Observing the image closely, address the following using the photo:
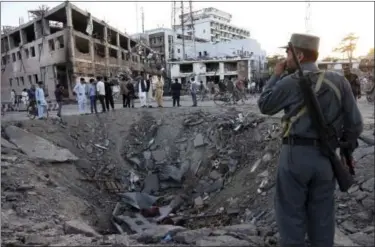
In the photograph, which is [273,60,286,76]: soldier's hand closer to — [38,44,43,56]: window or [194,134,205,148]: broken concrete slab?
[194,134,205,148]: broken concrete slab

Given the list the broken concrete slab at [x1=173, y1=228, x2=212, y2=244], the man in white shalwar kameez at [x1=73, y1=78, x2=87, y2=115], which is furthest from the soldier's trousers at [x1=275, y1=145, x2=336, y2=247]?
the man in white shalwar kameez at [x1=73, y1=78, x2=87, y2=115]

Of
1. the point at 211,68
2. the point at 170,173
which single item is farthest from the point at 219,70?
the point at 170,173

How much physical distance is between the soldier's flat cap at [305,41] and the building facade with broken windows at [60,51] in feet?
93.7

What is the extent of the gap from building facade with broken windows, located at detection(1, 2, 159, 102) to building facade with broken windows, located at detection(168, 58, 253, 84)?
27.2 ft

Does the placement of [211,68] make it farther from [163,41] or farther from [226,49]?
[163,41]

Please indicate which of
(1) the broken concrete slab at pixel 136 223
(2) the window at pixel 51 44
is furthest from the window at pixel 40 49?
(1) the broken concrete slab at pixel 136 223

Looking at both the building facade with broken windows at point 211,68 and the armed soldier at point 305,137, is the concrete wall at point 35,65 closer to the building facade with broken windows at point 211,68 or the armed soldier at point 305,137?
the building facade with broken windows at point 211,68

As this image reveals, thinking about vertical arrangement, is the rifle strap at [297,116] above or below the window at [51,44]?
below

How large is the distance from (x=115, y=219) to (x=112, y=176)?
3.04 meters

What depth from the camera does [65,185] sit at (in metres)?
9.84

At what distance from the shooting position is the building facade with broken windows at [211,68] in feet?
164

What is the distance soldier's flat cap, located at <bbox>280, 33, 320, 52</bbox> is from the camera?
106 inches

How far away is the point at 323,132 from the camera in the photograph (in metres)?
2.62

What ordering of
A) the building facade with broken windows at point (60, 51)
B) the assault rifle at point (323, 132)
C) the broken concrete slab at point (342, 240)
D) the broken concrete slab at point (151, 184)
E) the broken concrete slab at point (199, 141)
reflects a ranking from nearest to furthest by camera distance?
the assault rifle at point (323, 132), the broken concrete slab at point (342, 240), the broken concrete slab at point (151, 184), the broken concrete slab at point (199, 141), the building facade with broken windows at point (60, 51)
